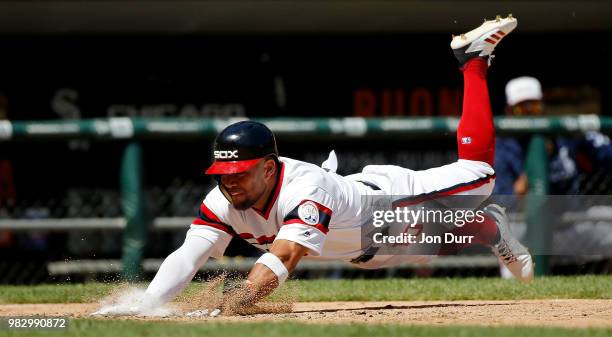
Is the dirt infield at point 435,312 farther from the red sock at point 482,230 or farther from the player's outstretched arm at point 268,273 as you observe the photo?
the red sock at point 482,230

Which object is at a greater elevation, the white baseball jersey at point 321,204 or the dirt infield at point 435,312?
the white baseball jersey at point 321,204

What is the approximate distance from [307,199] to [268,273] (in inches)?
16.7

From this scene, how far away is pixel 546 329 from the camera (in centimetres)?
455

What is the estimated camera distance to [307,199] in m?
5.41

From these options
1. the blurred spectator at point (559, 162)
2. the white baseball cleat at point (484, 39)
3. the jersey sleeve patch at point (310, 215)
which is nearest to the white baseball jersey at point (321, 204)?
the jersey sleeve patch at point (310, 215)

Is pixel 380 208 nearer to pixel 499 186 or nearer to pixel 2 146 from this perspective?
pixel 499 186

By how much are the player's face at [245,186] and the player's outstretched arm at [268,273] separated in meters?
0.31

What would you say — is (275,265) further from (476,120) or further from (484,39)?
(484,39)

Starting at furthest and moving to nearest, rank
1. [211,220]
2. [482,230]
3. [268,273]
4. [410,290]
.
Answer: [410,290] < [482,230] < [211,220] < [268,273]

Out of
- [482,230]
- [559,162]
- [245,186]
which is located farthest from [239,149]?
[559,162]

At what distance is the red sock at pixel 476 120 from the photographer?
6.50 metres

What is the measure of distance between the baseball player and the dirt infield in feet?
0.86

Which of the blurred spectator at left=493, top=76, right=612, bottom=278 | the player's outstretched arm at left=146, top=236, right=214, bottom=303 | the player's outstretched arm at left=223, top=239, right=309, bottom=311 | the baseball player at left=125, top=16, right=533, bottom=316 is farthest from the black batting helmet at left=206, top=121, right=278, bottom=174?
the blurred spectator at left=493, top=76, right=612, bottom=278

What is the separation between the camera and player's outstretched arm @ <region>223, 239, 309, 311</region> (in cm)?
520
